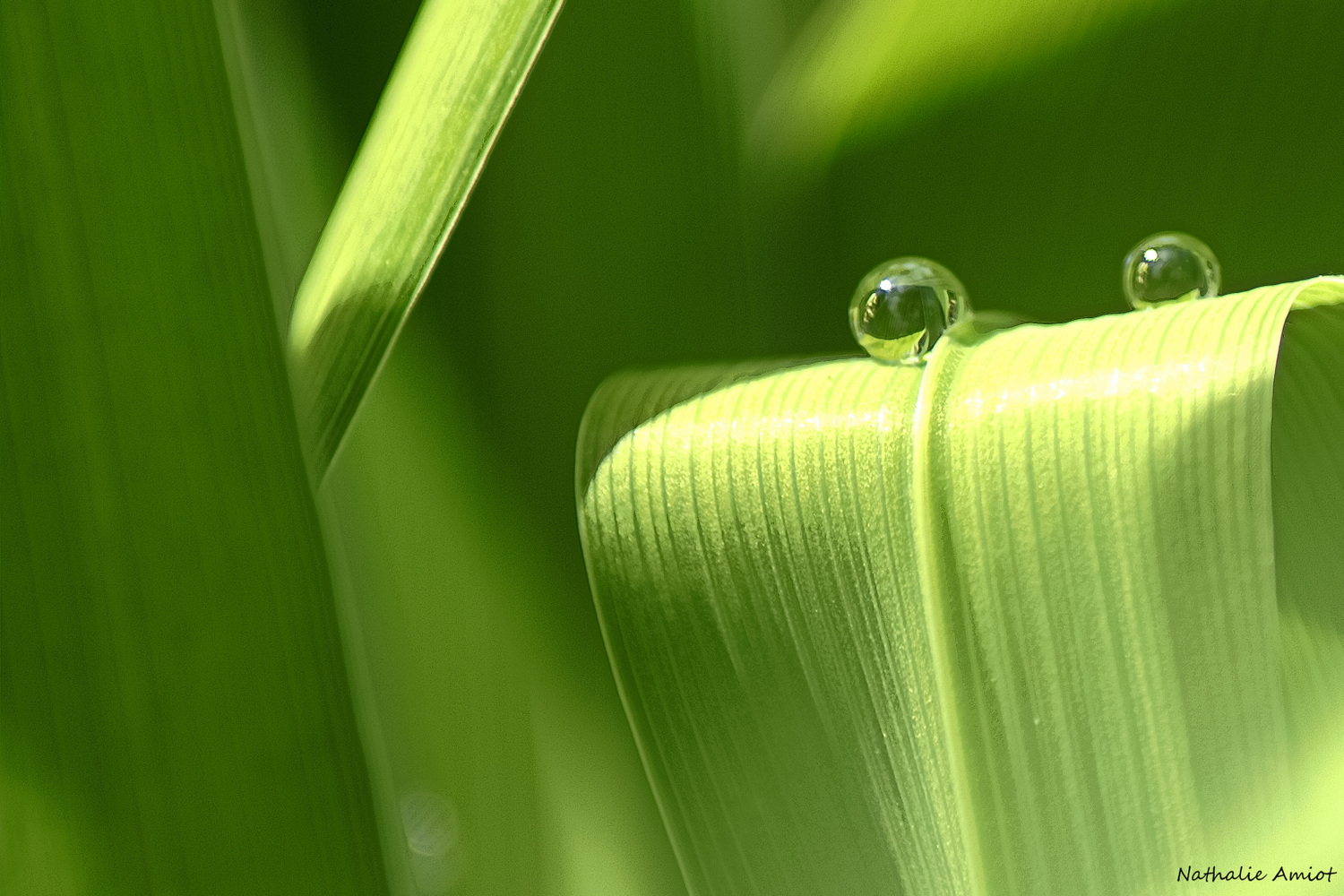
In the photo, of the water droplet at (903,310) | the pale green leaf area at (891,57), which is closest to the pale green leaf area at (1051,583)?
the water droplet at (903,310)

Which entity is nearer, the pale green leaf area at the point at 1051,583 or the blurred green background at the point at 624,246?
the pale green leaf area at the point at 1051,583

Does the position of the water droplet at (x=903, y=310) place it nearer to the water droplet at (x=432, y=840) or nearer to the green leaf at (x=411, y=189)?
the green leaf at (x=411, y=189)

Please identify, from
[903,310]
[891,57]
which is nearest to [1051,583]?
[903,310]

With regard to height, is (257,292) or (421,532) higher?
(257,292)

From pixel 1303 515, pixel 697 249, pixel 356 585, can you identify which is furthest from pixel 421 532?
pixel 1303 515

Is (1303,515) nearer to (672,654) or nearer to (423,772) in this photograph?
(672,654)
